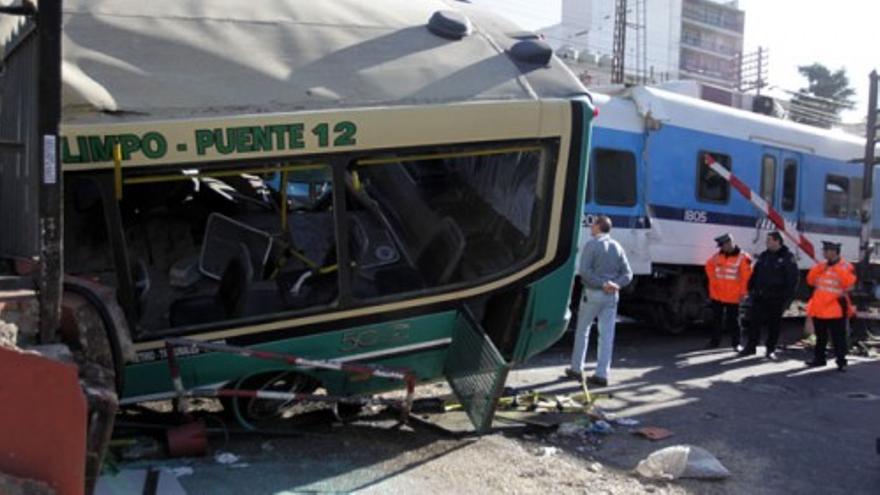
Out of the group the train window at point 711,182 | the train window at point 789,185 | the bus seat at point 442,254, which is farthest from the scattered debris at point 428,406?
the train window at point 789,185

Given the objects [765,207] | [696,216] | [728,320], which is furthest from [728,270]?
[765,207]

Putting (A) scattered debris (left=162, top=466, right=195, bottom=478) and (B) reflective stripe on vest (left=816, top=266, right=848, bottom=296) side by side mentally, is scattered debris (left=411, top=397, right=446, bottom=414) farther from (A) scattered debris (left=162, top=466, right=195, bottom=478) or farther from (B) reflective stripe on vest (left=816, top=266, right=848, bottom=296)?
(B) reflective stripe on vest (left=816, top=266, right=848, bottom=296)

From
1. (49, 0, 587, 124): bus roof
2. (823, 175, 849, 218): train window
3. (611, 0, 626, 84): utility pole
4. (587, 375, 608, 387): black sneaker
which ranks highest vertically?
(611, 0, 626, 84): utility pole

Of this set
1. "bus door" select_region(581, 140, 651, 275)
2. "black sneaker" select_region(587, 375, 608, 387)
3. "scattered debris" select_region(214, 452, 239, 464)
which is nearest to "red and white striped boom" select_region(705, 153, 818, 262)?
"bus door" select_region(581, 140, 651, 275)

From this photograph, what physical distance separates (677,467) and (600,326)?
284cm

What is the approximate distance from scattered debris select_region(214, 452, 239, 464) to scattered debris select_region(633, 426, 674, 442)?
278 centimetres

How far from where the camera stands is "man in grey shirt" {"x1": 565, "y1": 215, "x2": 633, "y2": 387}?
7629 mm

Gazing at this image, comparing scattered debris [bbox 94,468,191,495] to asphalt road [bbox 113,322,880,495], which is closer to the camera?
scattered debris [bbox 94,468,191,495]

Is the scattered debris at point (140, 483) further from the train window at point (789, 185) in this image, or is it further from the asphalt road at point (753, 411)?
the train window at point (789, 185)

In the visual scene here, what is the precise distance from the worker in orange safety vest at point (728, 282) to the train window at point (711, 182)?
0.58 meters

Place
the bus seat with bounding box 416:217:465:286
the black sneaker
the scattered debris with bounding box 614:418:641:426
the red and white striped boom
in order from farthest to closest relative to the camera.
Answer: the red and white striped boom, the black sneaker, the scattered debris with bounding box 614:418:641:426, the bus seat with bounding box 416:217:465:286

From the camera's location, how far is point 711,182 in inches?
416

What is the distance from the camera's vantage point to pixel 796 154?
39.1 feet

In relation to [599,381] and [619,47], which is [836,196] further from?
[619,47]
